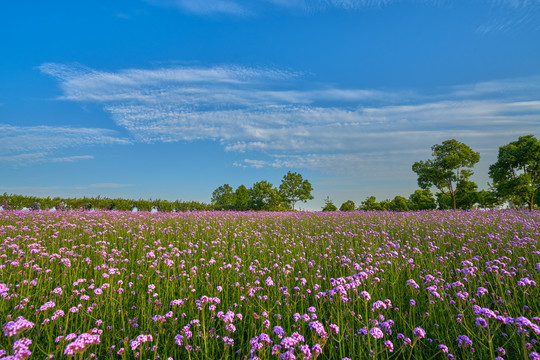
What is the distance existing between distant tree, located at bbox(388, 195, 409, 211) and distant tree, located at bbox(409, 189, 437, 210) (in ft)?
3.46

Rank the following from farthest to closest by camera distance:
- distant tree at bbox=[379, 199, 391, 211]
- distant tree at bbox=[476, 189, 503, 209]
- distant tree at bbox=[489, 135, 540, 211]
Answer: distant tree at bbox=[379, 199, 391, 211] < distant tree at bbox=[476, 189, 503, 209] < distant tree at bbox=[489, 135, 540, 211]

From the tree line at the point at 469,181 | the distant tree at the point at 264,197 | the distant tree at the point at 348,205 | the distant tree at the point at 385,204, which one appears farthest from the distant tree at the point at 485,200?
the distant tree at the point at 264,197

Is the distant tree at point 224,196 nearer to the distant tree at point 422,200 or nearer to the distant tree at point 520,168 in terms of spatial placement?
the distant tree at point 422,200

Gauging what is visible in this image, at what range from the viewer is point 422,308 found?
4.27 m

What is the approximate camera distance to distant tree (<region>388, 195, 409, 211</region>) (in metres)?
48.0

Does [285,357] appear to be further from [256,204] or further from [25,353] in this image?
[256,204]

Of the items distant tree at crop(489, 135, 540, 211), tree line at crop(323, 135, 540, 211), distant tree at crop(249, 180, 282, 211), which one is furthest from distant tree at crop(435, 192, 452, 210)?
distant tree at crop(249, 180, 282, 211)

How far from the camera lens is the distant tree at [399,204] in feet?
158

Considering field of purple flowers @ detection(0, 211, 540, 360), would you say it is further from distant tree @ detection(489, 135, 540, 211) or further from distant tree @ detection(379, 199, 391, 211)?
distant tree @ detection(379, 199, 391, 211)

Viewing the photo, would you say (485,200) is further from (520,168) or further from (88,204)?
(88,204)

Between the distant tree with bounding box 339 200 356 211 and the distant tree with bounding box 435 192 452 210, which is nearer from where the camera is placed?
the distant tree with bounding box 435 192 452 210

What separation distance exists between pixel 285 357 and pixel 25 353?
184 centimetres

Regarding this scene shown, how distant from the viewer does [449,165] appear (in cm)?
4266

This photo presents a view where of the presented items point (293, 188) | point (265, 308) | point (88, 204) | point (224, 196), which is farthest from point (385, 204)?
point (265, 308)
